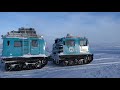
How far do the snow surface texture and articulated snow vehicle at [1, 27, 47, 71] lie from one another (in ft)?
0.36

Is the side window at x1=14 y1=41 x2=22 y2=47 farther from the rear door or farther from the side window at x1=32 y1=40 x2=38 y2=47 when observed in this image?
the rear door

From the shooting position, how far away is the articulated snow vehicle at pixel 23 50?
2980 millimetres

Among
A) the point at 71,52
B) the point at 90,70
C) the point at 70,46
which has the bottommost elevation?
the point at 90,70

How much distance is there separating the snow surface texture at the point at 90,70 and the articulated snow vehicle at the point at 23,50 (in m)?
0.11

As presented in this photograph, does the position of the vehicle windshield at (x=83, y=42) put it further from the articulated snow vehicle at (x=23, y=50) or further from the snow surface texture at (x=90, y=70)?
the articulated snow vehicle at (x=23, y=50)

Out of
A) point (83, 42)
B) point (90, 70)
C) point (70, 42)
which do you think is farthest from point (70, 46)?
point (90, 70)

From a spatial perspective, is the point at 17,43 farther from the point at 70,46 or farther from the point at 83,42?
the point at 83,42

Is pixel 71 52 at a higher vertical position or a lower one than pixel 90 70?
higher

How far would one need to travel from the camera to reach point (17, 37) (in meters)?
2.99

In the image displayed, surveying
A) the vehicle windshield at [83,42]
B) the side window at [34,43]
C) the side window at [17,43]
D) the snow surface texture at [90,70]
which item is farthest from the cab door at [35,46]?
the vehicle windshield at [83,42]

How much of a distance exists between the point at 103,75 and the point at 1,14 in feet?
6.24

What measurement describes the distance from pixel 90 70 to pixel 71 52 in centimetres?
45

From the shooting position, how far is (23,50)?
3078 millimetres
